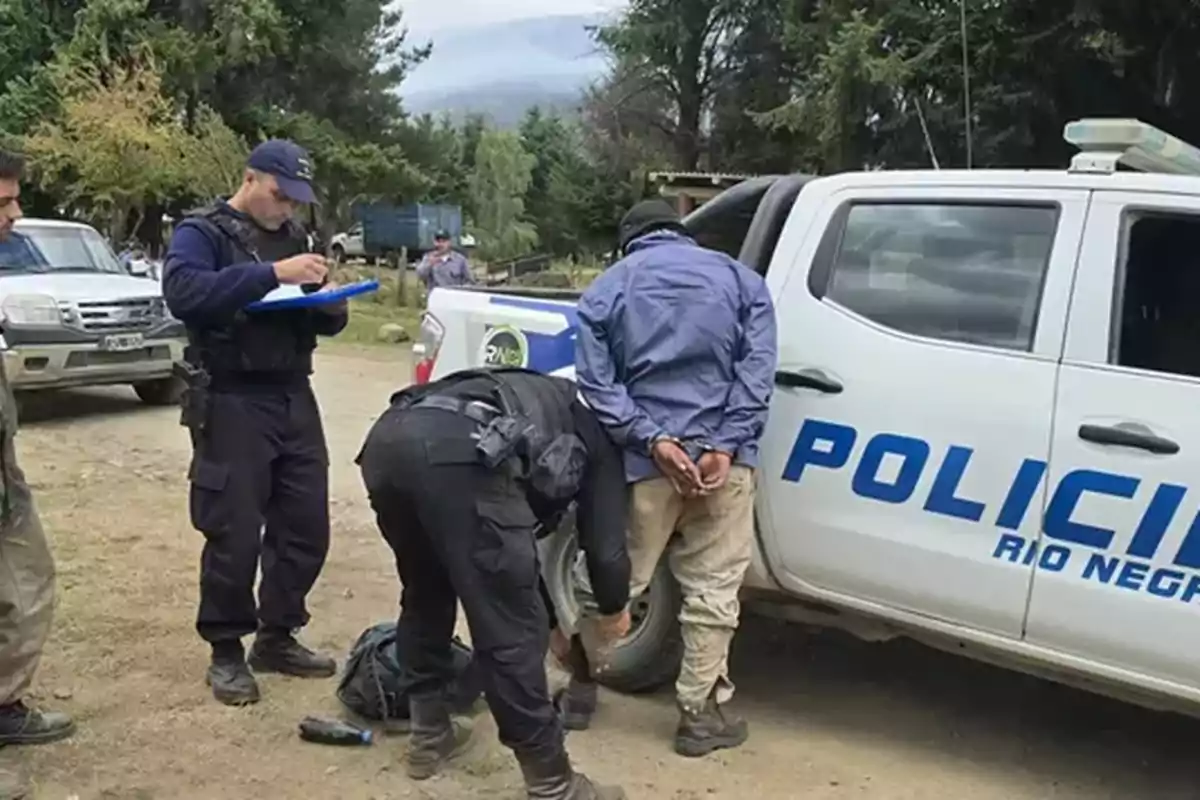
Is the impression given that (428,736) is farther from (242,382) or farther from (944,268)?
(944,268)

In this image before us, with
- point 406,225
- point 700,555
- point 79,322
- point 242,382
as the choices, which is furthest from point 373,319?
point 406,225

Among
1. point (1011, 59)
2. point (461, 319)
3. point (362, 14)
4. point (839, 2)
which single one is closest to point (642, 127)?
point (362, 14)

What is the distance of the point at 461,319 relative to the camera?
500 cm

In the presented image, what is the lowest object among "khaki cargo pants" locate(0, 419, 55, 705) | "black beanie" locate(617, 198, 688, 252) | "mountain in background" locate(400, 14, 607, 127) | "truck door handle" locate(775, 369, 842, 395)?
"khaki cargo pants" locate(0, 419, 55, 705)

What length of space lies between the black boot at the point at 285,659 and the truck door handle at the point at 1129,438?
8.96 ft

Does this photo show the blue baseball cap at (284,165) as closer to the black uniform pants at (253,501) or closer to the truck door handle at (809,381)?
the black uniform pants at (253,501)

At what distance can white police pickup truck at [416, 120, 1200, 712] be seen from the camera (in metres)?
3.55

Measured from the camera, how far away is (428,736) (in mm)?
4004

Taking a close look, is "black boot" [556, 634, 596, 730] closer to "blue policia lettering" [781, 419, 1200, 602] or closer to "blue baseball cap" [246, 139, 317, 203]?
"blue policia lettering" [781, 419, 1200, 602]

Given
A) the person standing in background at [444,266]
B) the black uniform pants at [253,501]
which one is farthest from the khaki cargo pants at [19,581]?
the person standing in background at [444,266]

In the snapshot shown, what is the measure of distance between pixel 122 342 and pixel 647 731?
7.72 metres

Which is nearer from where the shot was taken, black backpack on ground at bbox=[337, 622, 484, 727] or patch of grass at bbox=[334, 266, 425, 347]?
black backpack on ground at bbox=[337, 622, 484, 727]

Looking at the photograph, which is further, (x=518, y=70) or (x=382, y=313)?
(x=518, y=70)

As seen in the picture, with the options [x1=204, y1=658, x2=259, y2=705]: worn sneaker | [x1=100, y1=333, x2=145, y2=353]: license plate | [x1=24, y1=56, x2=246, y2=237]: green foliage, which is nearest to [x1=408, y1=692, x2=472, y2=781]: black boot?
[x1=204, y1=658, x2=259, y2=705]: worn sneaker
